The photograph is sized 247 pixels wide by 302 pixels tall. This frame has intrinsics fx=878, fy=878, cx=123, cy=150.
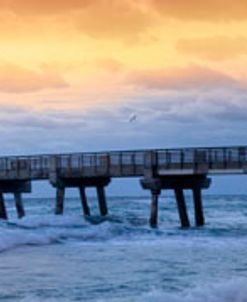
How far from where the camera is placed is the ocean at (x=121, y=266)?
17.2 metres

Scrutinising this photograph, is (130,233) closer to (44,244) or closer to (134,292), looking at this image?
(44,244)

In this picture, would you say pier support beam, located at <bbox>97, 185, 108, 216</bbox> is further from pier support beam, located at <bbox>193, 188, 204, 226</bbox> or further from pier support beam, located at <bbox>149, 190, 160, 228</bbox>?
pier support beam, located at <bbox>193, 188, 204, 226</bbox>

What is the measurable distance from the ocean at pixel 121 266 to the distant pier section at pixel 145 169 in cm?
283

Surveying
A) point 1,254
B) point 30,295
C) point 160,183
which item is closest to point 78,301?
point 30,295

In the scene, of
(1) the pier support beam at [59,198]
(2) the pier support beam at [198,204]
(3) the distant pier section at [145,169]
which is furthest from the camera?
(1) the pier support beam at [59,198]

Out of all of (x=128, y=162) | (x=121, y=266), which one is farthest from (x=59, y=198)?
A: (x=121, y=266)

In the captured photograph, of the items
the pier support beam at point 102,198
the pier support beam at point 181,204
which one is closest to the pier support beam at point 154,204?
the pier support beam at point 181,204

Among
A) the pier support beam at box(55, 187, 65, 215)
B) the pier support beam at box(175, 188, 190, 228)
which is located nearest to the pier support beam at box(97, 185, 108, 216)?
the pier support beam at box(55, 187, 65, 215)

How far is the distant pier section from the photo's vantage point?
38844mm

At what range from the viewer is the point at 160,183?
4009 cm

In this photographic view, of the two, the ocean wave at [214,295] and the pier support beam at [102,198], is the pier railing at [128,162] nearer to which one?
the pier support beam at [102,198]

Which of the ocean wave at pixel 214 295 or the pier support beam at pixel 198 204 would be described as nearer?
the ocean wave at pixel 214 295

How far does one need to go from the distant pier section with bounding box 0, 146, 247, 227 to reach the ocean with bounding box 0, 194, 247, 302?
283 centimetres

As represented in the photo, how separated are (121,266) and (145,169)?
1743 centimetres
